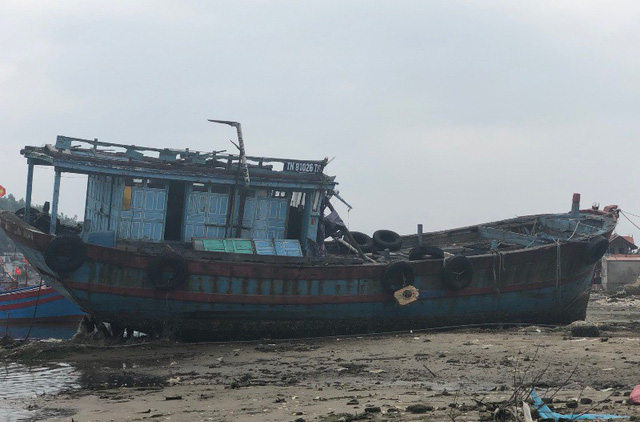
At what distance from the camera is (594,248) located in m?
20.0

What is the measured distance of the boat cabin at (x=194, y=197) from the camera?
17.8 metres

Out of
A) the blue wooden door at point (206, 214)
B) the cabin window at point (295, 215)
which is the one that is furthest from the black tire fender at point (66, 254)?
the cabin window at point (295, 215)

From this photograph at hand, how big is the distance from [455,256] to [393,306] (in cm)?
175

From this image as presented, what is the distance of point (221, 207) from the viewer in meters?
18.7

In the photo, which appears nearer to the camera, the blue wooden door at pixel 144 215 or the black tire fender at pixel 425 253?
the blue wooden door at pixel 144 215

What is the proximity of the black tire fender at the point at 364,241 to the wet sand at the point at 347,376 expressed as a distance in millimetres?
3740

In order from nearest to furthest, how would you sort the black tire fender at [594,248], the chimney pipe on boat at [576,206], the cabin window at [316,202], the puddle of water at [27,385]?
the puddle of water at [27,385] → the cabin window at [316,202] → the black tire fender at [594,248] → the chimney pipe on boat at [576,206]

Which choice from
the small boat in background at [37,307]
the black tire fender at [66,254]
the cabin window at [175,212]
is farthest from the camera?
the small boat in background at [37,307]

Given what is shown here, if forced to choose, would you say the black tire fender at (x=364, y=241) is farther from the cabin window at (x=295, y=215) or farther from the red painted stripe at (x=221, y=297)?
the red painted stripe at (x=221, y=297)

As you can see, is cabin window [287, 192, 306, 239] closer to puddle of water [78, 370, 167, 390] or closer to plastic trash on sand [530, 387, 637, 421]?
puddle of water [78, 370, 167, 390]

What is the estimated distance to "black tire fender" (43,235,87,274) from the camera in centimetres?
1634

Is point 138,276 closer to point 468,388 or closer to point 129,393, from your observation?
point 129,393

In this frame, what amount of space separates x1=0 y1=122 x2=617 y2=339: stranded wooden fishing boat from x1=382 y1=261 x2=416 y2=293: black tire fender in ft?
0.08

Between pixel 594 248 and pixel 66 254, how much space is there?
1194 cm
